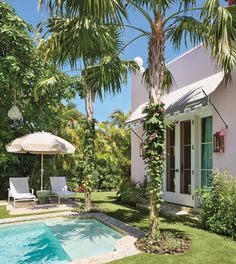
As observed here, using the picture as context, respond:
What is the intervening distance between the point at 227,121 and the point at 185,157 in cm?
487

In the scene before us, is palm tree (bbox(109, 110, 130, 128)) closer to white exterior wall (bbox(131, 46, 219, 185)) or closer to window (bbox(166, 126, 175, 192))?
white exterior wall (bbox(131, 46, 219, 185))

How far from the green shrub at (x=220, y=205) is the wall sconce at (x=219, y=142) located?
1405mm

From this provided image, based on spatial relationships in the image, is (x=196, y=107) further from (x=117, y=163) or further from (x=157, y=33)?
(x=117, y=163)

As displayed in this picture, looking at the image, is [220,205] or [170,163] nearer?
[220,205]

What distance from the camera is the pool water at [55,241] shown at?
37.6ft

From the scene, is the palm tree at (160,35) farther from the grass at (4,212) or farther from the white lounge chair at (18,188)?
the white lounge chair at (18,188)

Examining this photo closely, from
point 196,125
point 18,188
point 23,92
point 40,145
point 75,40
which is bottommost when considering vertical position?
point 18,188

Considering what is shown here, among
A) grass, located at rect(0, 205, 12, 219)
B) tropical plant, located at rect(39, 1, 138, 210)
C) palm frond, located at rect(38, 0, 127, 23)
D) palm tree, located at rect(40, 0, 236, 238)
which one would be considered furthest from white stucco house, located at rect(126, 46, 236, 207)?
grass, located at rect(0, 205, 12, 219)

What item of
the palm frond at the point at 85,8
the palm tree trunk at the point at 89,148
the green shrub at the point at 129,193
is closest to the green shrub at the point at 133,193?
the green shrub at the point at 129,193

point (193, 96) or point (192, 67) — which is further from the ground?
point (192, 67)

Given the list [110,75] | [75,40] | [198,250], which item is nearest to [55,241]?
[198,250]

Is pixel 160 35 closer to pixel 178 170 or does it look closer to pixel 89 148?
pixel 89 148

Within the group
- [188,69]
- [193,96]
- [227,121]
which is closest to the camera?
[227,121]

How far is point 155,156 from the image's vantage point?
1088cm
